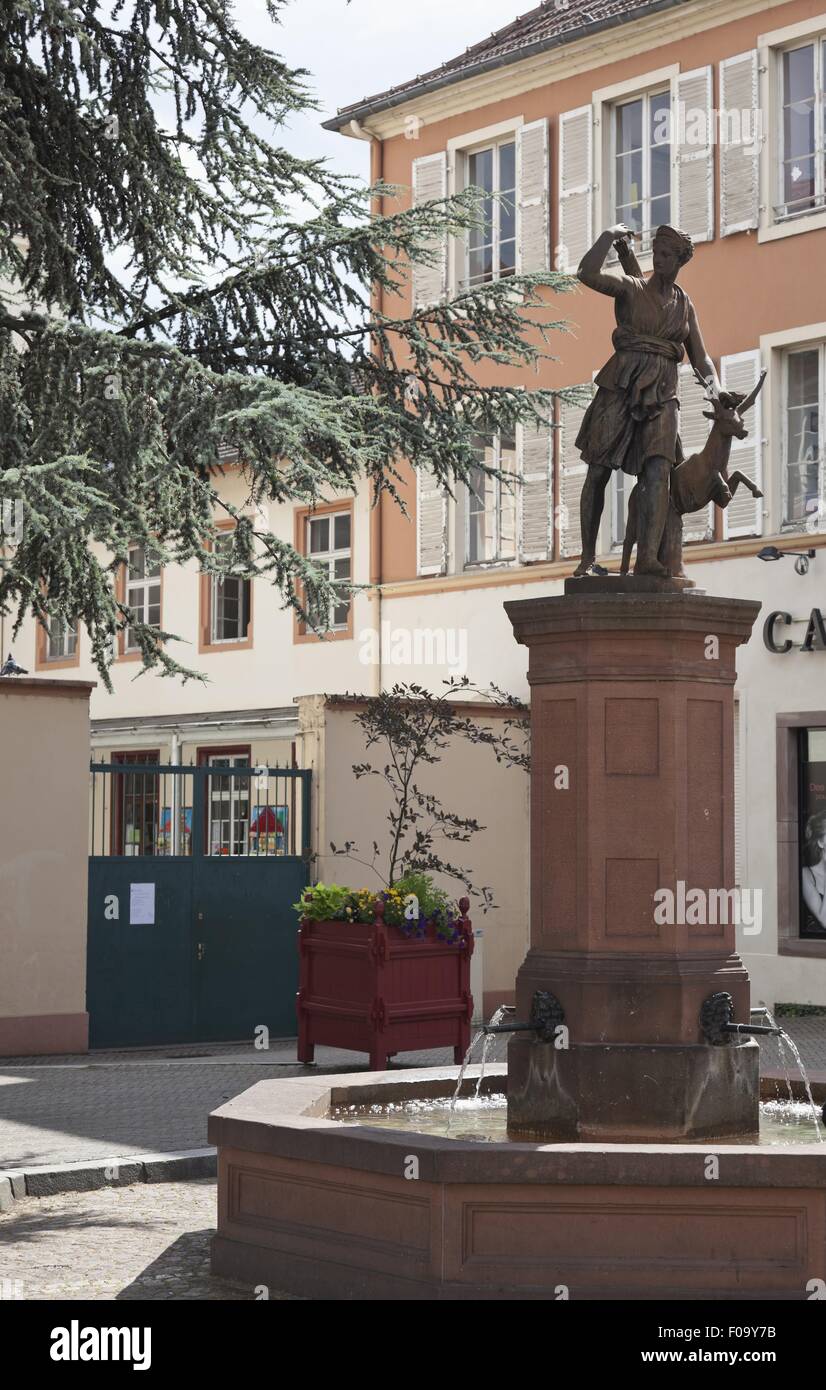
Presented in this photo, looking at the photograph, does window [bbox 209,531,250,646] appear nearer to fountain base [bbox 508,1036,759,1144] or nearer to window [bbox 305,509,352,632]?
window [bbox 305,509,352,632]

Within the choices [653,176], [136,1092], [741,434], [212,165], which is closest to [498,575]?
[653,176]

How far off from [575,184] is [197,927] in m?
10.1

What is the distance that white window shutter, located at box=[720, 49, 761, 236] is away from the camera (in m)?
20.4

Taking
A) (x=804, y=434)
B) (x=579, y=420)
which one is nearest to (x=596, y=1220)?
(x=804, y=434)

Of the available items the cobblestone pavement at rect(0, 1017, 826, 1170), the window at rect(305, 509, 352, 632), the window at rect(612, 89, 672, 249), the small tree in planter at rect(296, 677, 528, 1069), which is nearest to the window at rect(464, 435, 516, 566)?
the window at rect(305, 509, 352, 632)

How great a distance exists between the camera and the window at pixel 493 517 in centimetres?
2291

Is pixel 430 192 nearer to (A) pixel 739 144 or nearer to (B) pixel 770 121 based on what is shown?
(A) pixel 739 144

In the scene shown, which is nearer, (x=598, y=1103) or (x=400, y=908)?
(x=598, y=1103)

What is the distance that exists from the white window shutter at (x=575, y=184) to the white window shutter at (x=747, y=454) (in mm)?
2502

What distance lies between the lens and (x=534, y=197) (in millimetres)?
22609

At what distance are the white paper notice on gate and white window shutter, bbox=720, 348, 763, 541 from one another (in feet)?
24.4

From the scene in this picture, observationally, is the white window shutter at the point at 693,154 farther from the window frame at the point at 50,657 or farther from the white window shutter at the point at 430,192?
the window frame at the point at 50,657

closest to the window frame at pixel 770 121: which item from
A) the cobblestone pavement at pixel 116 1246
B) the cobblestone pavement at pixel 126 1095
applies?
the cobblestone pavement at pixel 126 1095
